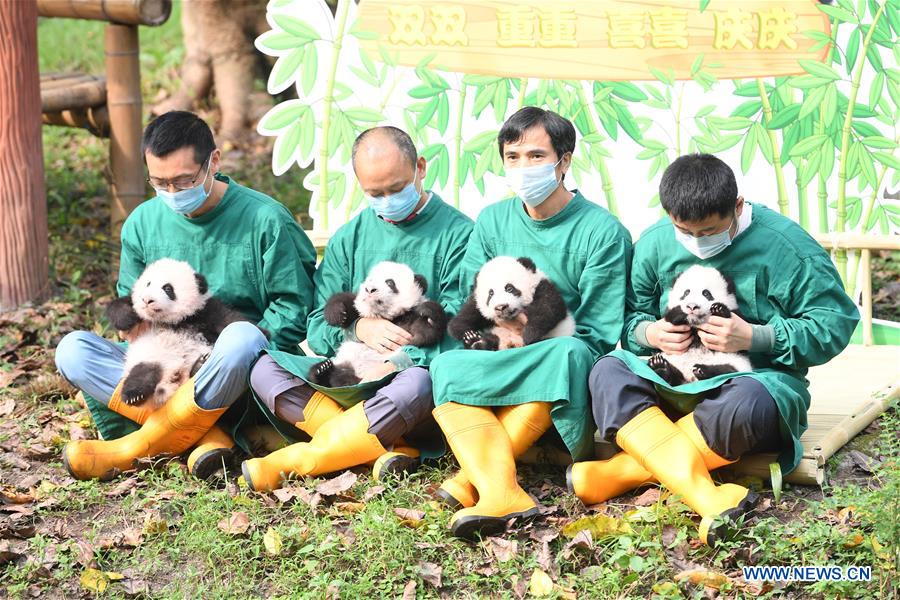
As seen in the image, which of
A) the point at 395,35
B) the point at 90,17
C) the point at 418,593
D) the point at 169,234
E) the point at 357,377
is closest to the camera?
the point at 418,593

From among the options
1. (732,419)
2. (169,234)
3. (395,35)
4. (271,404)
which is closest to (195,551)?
(271,404)

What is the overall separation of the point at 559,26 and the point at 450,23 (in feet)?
2.07

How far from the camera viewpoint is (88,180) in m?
10.3

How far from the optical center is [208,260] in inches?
218

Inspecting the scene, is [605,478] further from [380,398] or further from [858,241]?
[858,241]

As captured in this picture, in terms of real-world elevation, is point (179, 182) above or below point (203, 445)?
above

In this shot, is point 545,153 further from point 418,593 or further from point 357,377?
point 418,593

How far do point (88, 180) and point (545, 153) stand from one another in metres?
6.39

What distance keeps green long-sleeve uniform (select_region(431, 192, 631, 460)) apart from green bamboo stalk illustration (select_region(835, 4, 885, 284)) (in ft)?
5.75

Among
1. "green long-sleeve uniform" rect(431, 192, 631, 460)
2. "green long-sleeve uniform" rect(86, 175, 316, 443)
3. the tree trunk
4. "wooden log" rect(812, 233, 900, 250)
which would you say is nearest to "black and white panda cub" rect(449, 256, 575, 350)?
"green long-sleeve uniform" rect(431, 192, 631, 460)

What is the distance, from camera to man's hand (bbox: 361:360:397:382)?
508 cm

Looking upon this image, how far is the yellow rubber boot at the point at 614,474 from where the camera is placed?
4609 mm

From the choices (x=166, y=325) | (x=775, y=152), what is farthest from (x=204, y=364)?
(x=775, y=152)

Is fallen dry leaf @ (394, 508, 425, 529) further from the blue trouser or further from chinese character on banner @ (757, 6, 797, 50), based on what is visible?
chinese character on banner @ (757, 6, 797, 50)
